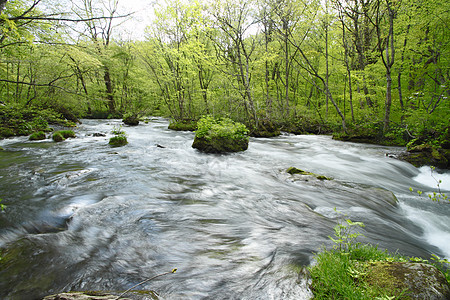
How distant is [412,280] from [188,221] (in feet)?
8.83

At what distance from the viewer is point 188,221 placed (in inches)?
132

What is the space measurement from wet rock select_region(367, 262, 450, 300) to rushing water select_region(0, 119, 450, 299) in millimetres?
572

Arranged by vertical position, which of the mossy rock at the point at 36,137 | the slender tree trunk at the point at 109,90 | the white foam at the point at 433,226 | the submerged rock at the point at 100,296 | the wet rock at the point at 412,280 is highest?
the slender tree trunk at the point at 109,90

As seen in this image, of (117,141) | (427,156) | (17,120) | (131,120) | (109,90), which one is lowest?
(117,141)

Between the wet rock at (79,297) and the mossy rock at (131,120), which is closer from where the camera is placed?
the wet rock at (79,297)

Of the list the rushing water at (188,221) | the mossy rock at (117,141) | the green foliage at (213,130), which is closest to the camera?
the rushing water at (188,221)

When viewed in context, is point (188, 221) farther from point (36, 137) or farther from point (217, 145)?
point (36, 137)

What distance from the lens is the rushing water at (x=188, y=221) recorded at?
2.03 metres

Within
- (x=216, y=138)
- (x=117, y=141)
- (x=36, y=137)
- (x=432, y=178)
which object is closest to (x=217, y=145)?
(x=216, y=138)

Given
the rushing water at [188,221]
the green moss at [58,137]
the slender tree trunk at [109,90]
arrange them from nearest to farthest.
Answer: the rushing water at [188,221] → the green moss at [58,137] → the slender tree trunk at [109,90]

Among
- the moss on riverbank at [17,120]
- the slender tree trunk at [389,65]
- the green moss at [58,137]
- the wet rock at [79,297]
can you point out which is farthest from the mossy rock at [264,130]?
the wet rock at [79,297]

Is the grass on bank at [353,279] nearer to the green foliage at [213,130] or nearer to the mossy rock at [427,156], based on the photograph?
the mossy rock at [427,156]

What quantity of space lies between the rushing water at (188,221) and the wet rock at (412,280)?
1.88ft

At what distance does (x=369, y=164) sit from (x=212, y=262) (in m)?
7.43
